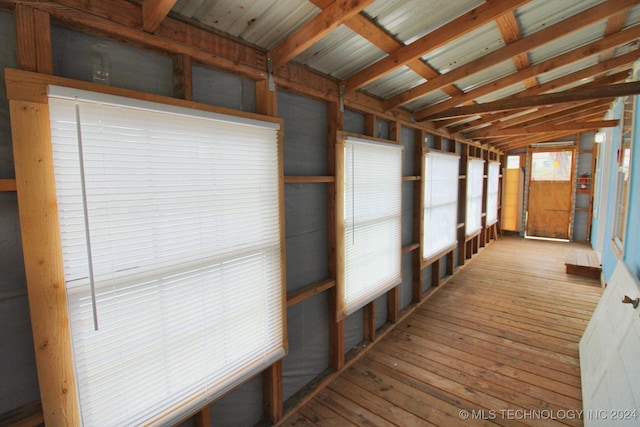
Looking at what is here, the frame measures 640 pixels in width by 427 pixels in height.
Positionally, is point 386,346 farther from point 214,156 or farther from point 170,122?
point 170,122

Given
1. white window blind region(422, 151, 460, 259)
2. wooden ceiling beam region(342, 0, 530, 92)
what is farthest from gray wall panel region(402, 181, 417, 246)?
wooden ceiling beam region(342, 0, 530, 92)

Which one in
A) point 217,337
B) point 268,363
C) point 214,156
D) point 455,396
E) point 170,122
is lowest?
point 455,396

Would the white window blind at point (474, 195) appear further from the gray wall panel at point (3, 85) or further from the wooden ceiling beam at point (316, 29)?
the gray wall panel at point (3, 85)

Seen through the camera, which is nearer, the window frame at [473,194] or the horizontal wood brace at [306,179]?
the horizontal wood brace at [306,179]

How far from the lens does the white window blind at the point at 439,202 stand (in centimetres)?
409

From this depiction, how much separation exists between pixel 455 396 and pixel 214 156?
2.59m

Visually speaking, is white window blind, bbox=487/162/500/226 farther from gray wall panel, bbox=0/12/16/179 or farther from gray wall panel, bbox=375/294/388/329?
gray wall panel, bbox=0/12/16/179

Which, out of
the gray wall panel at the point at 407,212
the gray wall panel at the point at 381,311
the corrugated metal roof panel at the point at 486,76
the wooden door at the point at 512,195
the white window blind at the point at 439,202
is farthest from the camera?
the wooden door at the point at 512,195

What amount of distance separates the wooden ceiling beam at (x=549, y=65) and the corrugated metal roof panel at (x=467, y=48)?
2.38ft

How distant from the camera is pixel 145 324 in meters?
1.40

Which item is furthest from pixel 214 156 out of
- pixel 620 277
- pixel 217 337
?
pixel 620 277

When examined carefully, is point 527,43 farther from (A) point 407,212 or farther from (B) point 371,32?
(A) point 407,212

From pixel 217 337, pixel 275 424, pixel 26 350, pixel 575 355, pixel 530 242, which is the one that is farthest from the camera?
pixel 530 242

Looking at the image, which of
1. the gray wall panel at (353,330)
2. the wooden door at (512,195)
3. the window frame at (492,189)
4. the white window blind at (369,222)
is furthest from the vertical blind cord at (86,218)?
the wooden door at (512,195)
